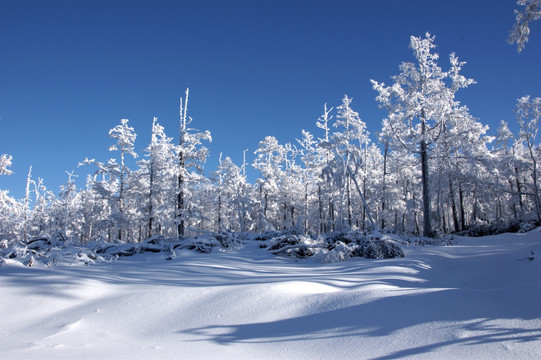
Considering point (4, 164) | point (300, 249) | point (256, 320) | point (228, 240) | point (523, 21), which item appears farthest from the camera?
point (4, 164)

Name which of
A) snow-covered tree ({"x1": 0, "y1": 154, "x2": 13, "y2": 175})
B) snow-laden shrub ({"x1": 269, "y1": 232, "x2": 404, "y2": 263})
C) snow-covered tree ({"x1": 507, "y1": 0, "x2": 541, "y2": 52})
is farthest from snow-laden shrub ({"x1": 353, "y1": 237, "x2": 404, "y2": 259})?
snow-covered tree ({"x1": 0, "y1": 154, "x2": 13, "y2": 175})

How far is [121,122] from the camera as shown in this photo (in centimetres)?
2445

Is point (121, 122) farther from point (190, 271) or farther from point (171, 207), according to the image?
point (190, 271)

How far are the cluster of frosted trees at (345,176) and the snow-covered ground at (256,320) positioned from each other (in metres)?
6.24

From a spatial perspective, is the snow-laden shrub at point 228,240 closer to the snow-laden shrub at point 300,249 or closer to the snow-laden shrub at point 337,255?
the snow-laden shrub at point 300,249

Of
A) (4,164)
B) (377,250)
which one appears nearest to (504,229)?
(377,250)

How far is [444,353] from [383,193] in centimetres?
2513

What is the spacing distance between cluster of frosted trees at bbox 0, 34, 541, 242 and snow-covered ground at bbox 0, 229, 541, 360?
6.24 meters

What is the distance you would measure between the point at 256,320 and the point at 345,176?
1036 cm

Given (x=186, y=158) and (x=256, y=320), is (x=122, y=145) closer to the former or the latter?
(x=186, y=158)

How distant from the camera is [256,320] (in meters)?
3.10

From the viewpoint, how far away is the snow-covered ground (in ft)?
7.98

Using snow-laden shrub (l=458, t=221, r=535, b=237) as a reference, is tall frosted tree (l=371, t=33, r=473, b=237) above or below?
above

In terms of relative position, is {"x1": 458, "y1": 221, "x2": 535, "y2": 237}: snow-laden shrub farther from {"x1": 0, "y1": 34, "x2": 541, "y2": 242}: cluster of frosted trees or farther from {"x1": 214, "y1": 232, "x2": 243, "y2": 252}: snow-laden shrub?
{"x1": 214, "y1": 232, "x2": 243, "y2": 252}: snow-laden shrub
